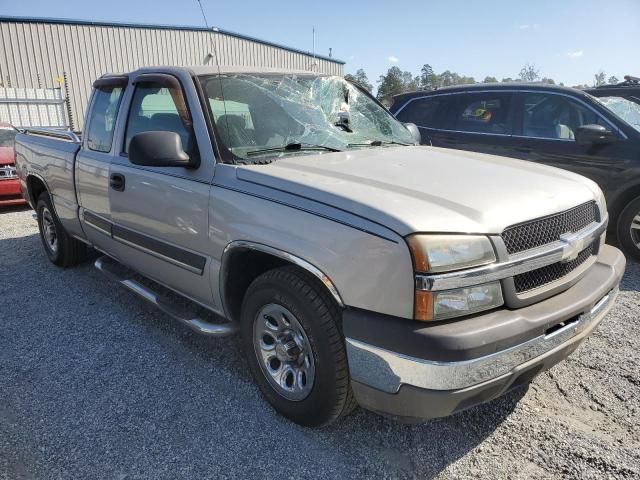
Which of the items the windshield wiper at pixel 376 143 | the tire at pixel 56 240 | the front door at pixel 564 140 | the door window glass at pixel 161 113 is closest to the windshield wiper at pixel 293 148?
the windshield wiper at pixel 376 143

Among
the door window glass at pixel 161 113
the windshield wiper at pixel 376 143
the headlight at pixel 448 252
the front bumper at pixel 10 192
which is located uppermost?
the door window glass at pixel 161 113

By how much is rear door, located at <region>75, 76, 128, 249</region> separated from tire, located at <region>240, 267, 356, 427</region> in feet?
5.88

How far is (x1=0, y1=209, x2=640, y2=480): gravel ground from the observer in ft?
7.70

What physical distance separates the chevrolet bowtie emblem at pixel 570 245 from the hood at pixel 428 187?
0.14 m

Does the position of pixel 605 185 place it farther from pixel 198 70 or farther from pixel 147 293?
pixel 147 293

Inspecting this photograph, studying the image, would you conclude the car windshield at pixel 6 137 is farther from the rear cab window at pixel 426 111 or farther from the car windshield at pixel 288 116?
the car windshield at pixel 288 116

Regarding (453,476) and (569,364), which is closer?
(453,476)

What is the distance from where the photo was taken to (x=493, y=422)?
2654 millimetres

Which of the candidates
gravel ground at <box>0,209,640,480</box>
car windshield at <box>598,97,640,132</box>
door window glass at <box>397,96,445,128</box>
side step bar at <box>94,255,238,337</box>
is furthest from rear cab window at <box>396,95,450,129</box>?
side step bar at <box>94,255,238,337</box>

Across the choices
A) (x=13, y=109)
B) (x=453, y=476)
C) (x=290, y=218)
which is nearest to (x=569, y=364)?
(x=453, y=476)

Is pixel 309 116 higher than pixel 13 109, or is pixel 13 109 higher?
pixel 309 116

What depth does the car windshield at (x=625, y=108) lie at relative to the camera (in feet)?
18.2

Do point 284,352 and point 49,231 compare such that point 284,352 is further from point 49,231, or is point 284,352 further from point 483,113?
point 483,113

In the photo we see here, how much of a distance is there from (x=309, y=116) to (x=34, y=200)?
150 inches
